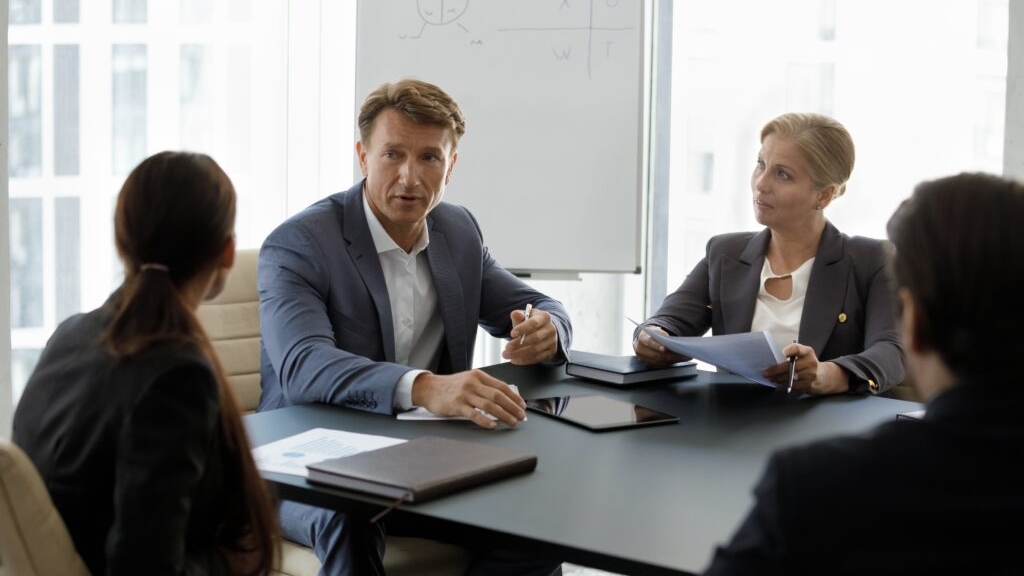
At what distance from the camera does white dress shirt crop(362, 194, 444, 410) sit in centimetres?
244

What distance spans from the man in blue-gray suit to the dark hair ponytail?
57 centimetres

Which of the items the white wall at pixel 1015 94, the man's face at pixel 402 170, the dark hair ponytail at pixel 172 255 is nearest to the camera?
the dark hair ponytail at pixel 172 255

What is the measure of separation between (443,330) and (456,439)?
0.82 metres

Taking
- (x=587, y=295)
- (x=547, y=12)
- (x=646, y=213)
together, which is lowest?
(x=587, y=295)

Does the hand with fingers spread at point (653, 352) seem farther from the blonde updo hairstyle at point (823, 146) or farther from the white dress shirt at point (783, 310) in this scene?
the blonde updo hairstyle at point (823, 146)

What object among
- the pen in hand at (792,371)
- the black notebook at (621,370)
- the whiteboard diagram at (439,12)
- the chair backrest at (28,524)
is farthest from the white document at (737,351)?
the whiteboard diagram at (439,12)

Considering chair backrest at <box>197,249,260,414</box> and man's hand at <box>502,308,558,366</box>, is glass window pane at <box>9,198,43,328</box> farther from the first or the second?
man's hand at <box>502,308,558,366</box>

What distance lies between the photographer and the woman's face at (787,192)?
8.85ft

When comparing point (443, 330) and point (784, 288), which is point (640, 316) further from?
point (443, 330)

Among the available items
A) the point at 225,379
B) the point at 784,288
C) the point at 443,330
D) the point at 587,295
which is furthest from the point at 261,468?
the point at 587,295

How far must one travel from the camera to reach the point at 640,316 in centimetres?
412

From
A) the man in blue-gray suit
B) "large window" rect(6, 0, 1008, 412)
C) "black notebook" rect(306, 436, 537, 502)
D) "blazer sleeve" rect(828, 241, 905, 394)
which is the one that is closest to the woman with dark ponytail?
"black notebook" rect(306, 436, 537, 502)

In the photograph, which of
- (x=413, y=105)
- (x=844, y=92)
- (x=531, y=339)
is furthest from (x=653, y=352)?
(x=844, y=92)

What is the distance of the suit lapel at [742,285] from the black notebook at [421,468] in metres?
1.23
